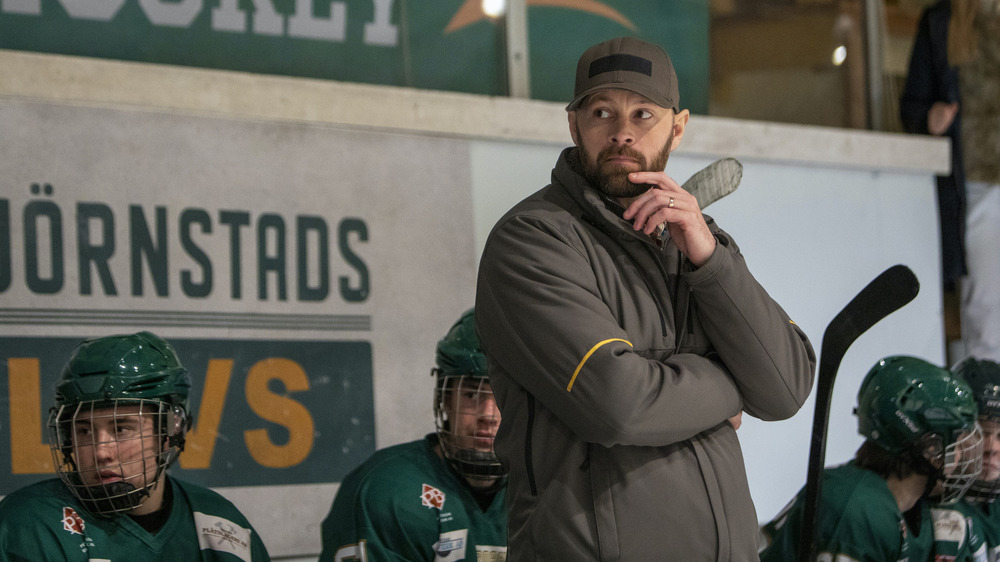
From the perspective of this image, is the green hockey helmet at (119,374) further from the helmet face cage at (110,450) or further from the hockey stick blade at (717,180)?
the hockey stick blade at (717,180)

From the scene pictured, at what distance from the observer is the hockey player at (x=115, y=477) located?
234cm

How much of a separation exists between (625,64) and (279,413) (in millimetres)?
2450

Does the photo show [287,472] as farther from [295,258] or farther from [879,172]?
[879,172]

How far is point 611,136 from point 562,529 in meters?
0.61

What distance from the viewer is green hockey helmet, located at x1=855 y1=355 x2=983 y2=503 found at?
9.84 feet

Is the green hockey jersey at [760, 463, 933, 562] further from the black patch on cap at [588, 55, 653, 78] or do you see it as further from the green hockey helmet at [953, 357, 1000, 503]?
the black patch on cap at [588, 55, 653, 78]

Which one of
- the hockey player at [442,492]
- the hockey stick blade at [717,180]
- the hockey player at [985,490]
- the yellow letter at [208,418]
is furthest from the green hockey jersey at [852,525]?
the yellow letter at [208,418]

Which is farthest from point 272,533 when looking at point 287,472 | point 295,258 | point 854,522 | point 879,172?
point 879,172

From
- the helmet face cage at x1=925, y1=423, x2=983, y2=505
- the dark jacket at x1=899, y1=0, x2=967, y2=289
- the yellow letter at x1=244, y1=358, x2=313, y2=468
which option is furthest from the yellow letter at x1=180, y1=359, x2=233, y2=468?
the dark jacket at x1=899, y1=0, x2=967, y2=289

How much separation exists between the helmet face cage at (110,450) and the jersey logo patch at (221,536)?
18 cm

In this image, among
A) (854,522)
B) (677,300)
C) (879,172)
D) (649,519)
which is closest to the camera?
(649,519)

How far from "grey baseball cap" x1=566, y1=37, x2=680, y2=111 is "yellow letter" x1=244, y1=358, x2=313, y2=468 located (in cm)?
235

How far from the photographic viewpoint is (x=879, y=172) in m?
5.04

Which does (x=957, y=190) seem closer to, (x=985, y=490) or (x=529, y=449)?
(x=985, y=490)
